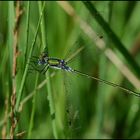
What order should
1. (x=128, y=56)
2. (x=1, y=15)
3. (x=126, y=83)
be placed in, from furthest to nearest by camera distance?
(x=126, y=83) → (x=1, y=15) → (x=128, y=56)

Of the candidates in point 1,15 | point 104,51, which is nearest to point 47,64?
point 104,51

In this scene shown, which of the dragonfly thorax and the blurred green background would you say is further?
the blurred green background

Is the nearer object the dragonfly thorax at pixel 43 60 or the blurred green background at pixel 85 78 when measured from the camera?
the dragonfly thorax at pixel 43 60

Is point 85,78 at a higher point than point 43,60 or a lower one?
→ higher

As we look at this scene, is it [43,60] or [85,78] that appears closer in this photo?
[43,60]

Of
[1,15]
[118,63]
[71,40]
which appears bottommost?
[118,63]

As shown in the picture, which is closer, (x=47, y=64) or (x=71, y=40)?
(x=47, y=64)

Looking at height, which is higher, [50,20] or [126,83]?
[50,20]

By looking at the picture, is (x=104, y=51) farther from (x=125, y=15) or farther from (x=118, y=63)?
(x=125, y=15)

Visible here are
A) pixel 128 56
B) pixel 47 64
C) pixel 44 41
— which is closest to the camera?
pixel 44 41
